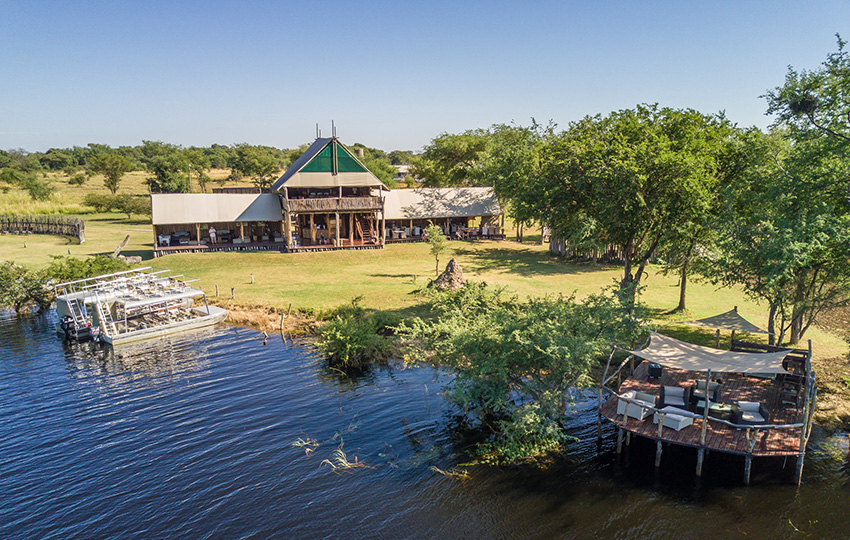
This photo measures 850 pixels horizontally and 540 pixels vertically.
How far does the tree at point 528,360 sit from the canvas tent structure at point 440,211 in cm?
3376

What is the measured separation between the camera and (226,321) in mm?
28484

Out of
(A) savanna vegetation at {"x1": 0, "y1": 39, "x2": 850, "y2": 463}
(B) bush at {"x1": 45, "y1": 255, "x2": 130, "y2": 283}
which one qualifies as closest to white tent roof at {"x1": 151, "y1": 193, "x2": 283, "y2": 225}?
(A) savanna vegetation at {"x1": 0, "y1": 39, "x2": 850, "y2": 463}

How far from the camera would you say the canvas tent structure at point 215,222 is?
43.1 metres

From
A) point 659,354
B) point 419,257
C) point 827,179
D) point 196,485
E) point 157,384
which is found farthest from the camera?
point 419,257

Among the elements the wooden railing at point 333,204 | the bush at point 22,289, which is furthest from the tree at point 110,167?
the bush at point 22,289

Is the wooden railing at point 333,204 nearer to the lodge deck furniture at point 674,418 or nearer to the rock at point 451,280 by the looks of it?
the rock at point 451,280

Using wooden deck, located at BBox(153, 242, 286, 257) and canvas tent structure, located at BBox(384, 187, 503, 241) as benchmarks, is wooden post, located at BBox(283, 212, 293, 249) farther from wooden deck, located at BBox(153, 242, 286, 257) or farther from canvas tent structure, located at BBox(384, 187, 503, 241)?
canvas tent structure, located at BBox(384, 187, 503, 241)

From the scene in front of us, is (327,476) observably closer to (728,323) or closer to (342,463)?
(342,463)

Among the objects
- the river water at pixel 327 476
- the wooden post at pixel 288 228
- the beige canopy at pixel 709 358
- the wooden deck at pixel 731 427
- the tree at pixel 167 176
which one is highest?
the tree at pixel 167 176

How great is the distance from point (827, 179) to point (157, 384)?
26.7 m

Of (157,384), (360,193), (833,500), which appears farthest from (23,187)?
(833,500)

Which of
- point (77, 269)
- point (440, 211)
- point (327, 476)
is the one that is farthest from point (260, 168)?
point (327, 476)

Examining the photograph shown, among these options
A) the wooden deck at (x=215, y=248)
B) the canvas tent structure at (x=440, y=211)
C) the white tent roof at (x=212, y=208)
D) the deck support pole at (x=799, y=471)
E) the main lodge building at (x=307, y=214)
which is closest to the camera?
the deck support pole at (x=799, y=471)

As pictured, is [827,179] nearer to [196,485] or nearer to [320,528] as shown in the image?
[320,528]
